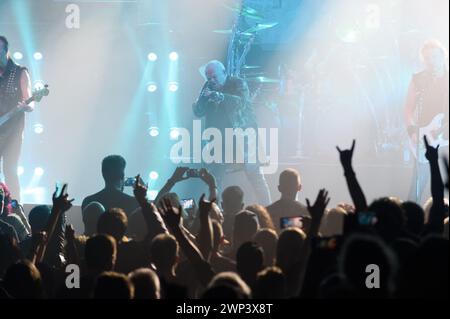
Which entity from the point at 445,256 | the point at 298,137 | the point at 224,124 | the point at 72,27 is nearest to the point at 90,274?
the point at 445,256

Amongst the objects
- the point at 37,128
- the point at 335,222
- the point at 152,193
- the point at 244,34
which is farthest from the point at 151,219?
the point at 37,128

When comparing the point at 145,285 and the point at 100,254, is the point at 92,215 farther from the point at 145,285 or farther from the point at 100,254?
the point at 145,285

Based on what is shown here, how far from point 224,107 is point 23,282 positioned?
608 centimetres

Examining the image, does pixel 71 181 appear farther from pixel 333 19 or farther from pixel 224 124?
pixel 333 19

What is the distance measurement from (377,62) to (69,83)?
177 inches

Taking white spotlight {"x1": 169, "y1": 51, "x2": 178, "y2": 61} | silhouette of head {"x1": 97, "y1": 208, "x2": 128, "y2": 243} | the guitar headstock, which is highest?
white spotlight {"x1": 169, "y1": 51, "x2": 178, "y2": 61}

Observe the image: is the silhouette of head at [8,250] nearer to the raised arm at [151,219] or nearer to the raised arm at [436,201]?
the raised arm at [151,219]

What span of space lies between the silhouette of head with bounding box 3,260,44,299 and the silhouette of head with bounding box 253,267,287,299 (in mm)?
909

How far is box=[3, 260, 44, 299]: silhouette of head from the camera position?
10.5ft

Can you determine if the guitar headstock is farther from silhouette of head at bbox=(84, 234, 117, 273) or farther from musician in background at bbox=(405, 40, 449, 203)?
silhouette of head at bbox=(84, 234, 117, 273)

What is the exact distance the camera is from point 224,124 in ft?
30.1

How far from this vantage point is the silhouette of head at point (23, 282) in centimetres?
321

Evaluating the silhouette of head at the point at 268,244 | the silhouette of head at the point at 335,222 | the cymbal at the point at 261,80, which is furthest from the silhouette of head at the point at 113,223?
the cymbal at the point at 261,80

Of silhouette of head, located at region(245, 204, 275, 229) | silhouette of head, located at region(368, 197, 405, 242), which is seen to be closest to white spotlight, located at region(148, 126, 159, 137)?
silhouette of head, located at region(245, 204, 275, 229)
